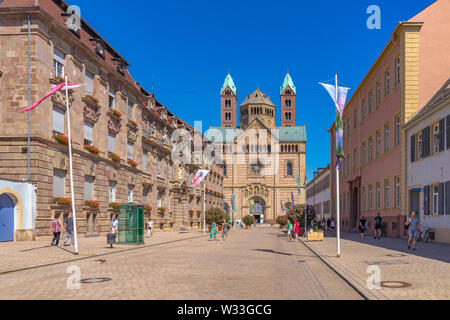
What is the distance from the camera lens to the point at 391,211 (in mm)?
33125

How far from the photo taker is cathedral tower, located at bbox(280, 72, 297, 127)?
433 ft

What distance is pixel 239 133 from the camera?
382 ft

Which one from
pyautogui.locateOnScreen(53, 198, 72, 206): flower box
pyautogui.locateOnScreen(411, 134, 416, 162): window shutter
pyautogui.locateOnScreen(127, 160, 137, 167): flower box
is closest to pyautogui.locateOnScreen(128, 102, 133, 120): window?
pyautogui.locateOnScreen(127, 160, 137, 167): flower box

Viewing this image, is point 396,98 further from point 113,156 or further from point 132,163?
point 132,163

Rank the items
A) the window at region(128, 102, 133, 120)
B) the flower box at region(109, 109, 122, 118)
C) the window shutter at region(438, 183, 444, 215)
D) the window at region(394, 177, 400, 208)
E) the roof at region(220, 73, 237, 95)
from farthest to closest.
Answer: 1. the roof at region(220, 73, 237, 95)
2. the window at region(128, 102, 133, 120)
3. the flower box at region(109, 109, 122, 118)
4. the window at region(394, 177, 400, 208)
5. the window shutter at region(438, 183, 444, 215)

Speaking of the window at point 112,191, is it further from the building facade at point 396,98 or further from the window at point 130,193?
the building facade at point 396,98

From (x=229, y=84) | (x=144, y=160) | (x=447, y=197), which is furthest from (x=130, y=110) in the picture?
(x=229, y=84)

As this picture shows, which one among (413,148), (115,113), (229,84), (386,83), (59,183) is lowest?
(59,183)

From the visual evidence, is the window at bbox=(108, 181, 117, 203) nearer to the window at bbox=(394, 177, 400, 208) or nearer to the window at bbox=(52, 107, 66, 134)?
the window at bbox=(52, 107, 66, 134)

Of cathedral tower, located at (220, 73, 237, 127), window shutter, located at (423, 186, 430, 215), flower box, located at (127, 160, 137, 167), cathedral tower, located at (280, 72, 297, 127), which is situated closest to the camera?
window shutter, located at (423, 186, 430, 215)

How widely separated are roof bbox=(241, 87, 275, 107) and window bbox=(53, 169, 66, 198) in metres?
99.3

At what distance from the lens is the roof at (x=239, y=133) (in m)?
115

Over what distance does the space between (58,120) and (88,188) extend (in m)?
6.10

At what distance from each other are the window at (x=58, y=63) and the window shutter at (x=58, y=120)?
2130mm
